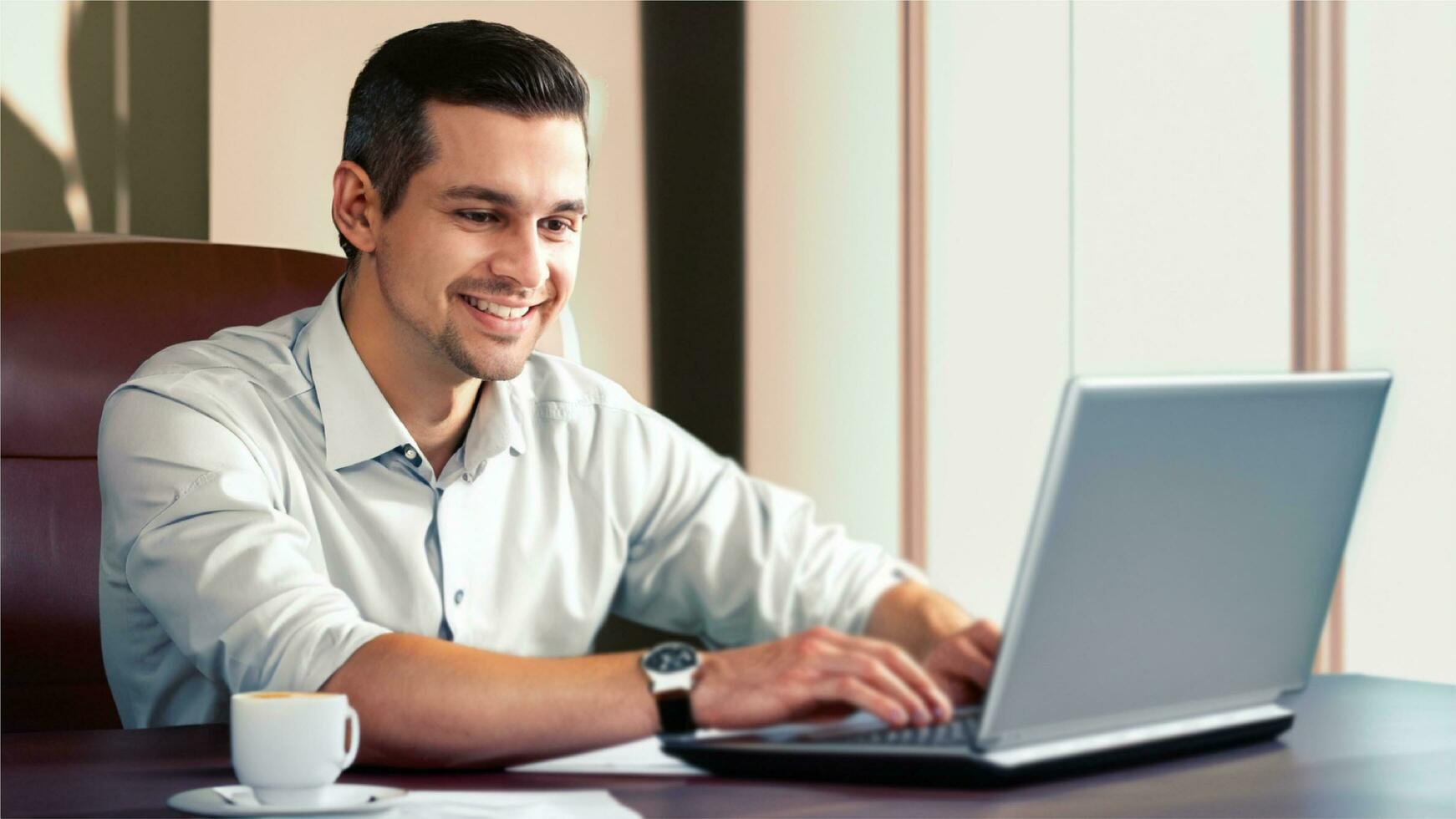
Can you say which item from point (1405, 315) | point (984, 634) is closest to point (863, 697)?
point (984, 634)

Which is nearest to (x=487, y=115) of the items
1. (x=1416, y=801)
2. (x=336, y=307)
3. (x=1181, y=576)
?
(x=336, y=307)

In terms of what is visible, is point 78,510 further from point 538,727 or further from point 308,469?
point 538,727

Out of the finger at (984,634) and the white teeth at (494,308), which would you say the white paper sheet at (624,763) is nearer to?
the finger at (984,634)

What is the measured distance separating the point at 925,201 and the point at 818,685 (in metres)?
2.36

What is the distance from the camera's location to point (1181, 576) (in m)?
0.75

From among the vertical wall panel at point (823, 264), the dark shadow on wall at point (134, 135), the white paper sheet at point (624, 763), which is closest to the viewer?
the white paper sheet at point (624, 763)

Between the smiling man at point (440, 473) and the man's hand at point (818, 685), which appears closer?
the man's hand at point (818, 685)

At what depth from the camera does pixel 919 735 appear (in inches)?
29.9

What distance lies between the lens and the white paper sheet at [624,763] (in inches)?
30.2

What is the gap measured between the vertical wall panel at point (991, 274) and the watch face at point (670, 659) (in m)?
1.97

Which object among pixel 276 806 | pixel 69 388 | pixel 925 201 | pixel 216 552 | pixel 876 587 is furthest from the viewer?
pixel 925 201

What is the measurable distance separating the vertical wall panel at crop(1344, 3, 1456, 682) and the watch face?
140 cm

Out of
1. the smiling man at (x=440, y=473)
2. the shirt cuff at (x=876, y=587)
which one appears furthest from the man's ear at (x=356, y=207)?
the shirt cuff at (x=876, y=587)

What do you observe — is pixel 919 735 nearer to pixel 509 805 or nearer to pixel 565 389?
pixel 509 805
